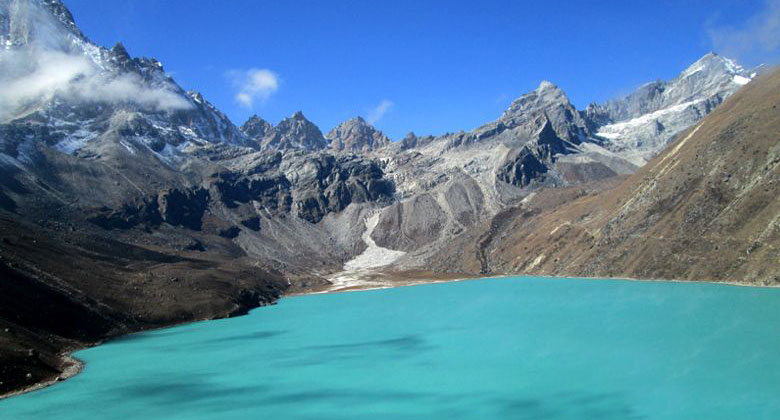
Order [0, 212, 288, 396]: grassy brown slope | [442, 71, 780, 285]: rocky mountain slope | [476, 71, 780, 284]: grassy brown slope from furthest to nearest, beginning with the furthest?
[442, 71, 780, 285]: rocky mountain slope
[476, 71, 780, 284]: grassy brown slope
[0, 212, 288, 396]: grassy brown slope

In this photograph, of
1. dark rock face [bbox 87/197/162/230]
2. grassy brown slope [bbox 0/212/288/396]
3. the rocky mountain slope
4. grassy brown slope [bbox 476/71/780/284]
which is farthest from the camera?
dark rock face [bbox 87/197/162/230]

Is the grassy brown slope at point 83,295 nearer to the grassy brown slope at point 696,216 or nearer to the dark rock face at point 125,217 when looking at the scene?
the dark rock face at point 125,217

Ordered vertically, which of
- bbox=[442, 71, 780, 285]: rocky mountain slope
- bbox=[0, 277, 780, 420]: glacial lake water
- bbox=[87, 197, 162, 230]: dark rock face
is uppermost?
bbox=[87, 197, 162, 230]: dark rock face

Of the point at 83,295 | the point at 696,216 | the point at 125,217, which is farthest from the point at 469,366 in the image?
the point at 125,217

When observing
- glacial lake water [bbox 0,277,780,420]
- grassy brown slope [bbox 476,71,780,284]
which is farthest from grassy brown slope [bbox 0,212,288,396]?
grassy brown slope [bbox 476,71,780,284]

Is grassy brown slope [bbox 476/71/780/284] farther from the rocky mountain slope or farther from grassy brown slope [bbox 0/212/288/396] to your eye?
grassy brown slope [bbox 0/212/288/396]

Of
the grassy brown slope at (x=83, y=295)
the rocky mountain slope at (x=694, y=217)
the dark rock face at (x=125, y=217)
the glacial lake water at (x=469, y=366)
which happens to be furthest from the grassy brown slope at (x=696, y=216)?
the dark rock face at (x=125, y=217)

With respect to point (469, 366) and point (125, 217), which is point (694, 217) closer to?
point (469, 366)
